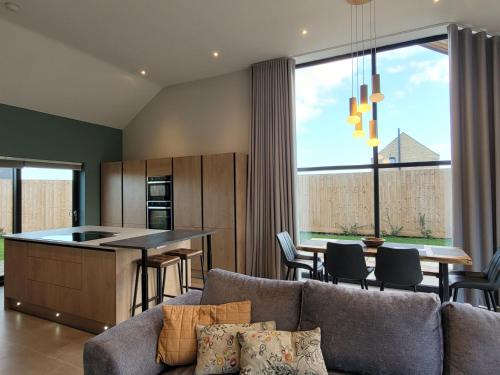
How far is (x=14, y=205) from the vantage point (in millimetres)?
4941

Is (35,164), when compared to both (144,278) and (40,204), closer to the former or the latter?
(40,204)

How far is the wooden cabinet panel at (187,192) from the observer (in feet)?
16.4

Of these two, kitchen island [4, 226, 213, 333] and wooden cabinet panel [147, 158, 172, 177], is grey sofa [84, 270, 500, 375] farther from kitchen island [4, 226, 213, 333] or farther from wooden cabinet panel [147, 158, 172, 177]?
wooden cabinet panel [147, 158, 172, 177]

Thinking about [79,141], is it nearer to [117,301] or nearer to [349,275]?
[117,301]

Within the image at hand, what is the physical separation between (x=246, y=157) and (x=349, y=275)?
263cm

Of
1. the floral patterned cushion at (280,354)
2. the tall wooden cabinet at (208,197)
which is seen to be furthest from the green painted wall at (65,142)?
the floral patterned cushion at (280,354)

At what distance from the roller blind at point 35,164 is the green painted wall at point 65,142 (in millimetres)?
75

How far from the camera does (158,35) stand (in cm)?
398

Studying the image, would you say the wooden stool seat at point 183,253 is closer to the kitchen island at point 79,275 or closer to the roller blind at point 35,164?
the kitchen island at point 79,275

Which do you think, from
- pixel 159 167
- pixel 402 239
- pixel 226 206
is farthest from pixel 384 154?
pixel 159 167

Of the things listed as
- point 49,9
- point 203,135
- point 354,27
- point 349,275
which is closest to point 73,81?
point 49,9

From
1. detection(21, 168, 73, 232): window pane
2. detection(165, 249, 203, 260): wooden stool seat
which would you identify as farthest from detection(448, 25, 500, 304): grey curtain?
detection(21, 168, 73, 232): window pane

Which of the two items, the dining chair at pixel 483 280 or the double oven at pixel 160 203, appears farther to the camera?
the double oven at pixel 160 203

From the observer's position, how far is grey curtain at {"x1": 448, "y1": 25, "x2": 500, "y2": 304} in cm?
356
